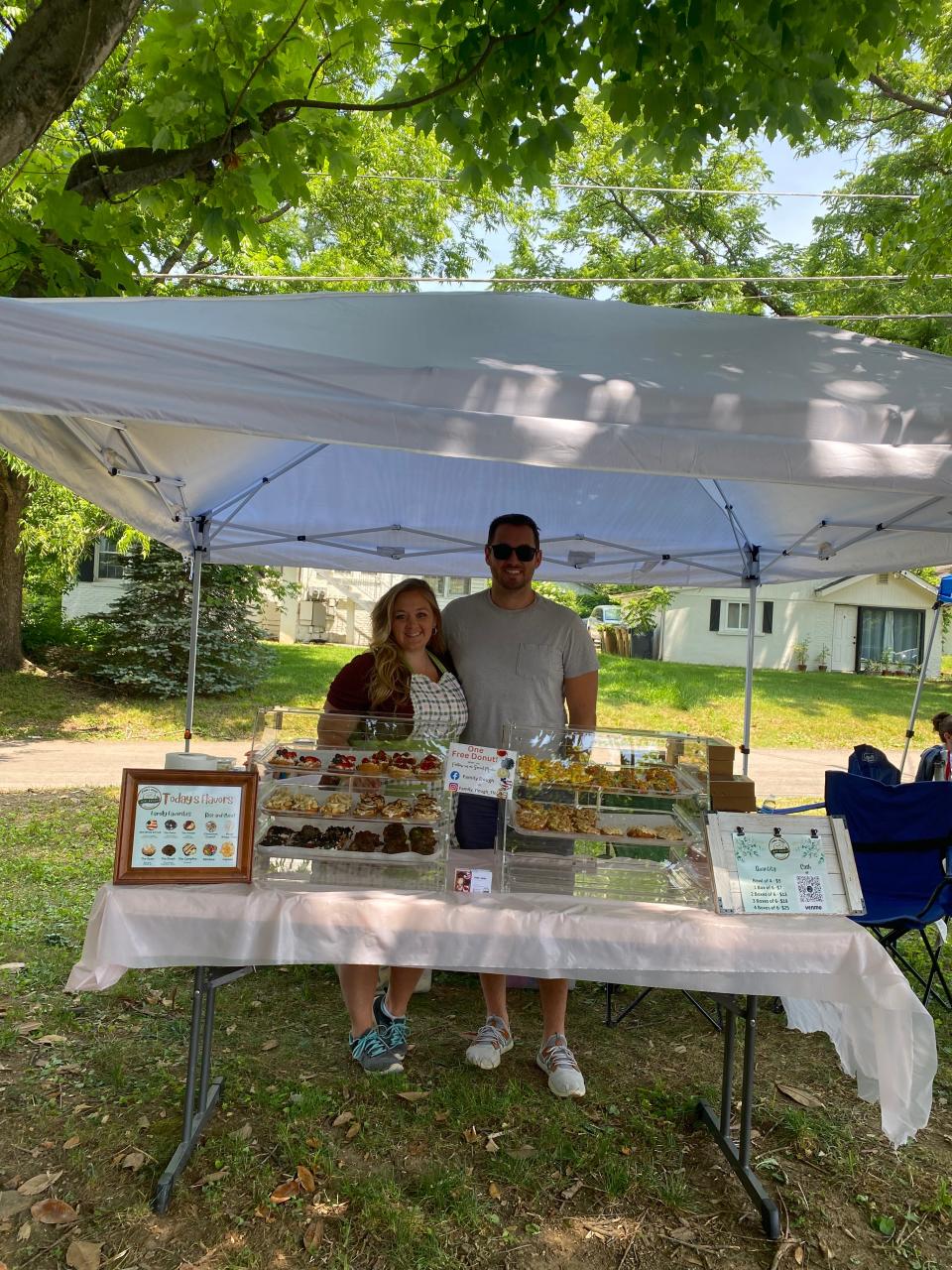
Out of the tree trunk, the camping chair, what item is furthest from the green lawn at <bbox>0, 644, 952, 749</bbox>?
the camping chair

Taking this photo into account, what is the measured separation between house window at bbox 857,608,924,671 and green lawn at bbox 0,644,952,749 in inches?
107

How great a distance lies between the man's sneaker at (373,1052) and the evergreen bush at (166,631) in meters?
10.4

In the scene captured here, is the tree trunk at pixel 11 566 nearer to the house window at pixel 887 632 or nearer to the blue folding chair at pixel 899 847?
the blue folding chair at pixel 899 847

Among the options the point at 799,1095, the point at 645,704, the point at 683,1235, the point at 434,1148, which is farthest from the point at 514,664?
the point at 645,704

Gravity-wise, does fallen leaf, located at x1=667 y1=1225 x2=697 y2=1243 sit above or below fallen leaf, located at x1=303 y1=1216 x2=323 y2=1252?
above

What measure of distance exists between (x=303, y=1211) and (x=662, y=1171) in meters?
1.02

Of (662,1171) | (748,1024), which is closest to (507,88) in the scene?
(748,1024)

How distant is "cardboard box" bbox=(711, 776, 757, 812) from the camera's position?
11.5 ft

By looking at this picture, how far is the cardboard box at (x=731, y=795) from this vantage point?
350cm

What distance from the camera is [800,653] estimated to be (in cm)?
2216

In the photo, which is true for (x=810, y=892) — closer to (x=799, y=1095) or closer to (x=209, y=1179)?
(x=799, y=1095)

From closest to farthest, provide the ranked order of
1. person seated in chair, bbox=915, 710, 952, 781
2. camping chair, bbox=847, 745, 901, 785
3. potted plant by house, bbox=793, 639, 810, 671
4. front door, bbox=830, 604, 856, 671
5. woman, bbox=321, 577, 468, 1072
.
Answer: woman, bbox=321, 577, 468, 1072
camping chair, bbox=847, 745, 901, 785
person seated in chair, bbox=915, 710, 952, 781
potted plant by house, bbox=793, 639, 810, 671
front door, bbox=830, 604, 856, 671

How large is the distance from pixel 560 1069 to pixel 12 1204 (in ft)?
5.21

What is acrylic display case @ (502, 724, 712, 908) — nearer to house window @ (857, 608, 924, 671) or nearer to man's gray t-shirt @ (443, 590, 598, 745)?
man's gray t-shirt @ (443, 590, 598, 745)
